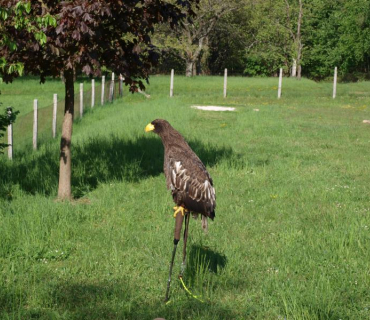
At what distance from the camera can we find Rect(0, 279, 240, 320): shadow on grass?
5.21 meters

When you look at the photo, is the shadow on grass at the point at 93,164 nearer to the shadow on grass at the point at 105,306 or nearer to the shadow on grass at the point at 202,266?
the shadow on grass at the point at 202,266

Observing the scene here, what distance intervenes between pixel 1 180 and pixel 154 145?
175 inches

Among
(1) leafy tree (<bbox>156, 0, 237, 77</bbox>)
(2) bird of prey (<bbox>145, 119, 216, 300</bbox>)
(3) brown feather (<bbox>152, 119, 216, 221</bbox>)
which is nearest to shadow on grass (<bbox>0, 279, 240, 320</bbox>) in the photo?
(2) bird of prey (<bbox>145, 119, 216, 300</bbox>)

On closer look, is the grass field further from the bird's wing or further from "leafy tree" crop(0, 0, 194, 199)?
"leafy tree" crop(0, 0, 194, 199)

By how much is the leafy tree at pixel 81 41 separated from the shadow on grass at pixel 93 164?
2.87 feet

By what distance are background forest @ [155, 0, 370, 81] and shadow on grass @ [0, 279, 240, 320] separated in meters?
50.9

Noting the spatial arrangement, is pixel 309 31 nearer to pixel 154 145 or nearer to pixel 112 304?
pixel 154 145

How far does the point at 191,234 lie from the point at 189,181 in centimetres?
234

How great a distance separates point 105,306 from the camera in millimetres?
5402

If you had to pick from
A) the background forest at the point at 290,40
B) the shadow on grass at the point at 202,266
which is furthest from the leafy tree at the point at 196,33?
the shadow on grass at the point at 202,266

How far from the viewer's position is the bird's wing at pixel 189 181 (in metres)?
5.20

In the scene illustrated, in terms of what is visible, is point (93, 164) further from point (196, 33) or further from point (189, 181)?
point (196, 33)

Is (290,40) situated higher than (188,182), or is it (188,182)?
(290,40)

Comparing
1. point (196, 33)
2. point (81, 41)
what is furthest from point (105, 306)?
point (196, 33)
